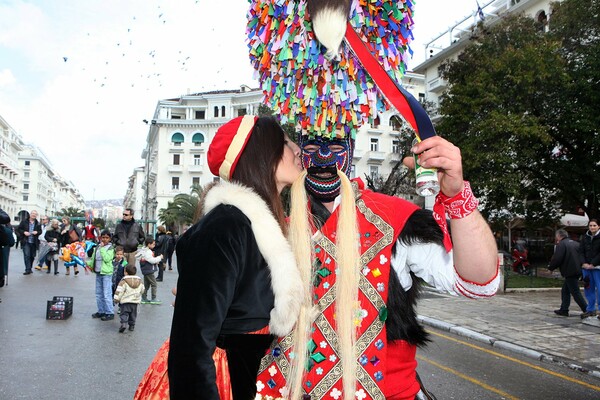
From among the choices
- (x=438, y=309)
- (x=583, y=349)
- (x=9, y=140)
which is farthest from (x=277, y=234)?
(x=9, y=140)

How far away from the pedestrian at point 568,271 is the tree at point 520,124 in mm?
6211

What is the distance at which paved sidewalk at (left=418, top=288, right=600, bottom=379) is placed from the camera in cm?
686

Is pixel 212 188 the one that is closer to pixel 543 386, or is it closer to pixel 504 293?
pixel 543 386

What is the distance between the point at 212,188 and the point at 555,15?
20.0 metres

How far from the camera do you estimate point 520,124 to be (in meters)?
15.7

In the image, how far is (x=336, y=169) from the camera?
6.95 ft

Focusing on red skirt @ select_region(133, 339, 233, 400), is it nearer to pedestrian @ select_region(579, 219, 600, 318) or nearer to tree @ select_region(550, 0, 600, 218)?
pedestrian @ select_region(579, 219, 600, 318)

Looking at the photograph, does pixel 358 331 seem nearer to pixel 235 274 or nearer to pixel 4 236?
pixel 235 274

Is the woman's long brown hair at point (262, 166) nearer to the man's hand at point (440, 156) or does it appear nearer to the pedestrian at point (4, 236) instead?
the man's hand at point (440, 156)

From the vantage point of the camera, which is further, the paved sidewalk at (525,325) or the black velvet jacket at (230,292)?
the paved sidewalk at (525,325)

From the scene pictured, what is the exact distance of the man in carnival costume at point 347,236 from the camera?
72.7 inches

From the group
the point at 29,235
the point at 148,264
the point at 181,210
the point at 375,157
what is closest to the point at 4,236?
the point at 148,264

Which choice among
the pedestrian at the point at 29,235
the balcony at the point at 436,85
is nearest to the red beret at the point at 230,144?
the pedestrian at the point at 29,235

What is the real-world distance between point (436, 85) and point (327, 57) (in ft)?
127
